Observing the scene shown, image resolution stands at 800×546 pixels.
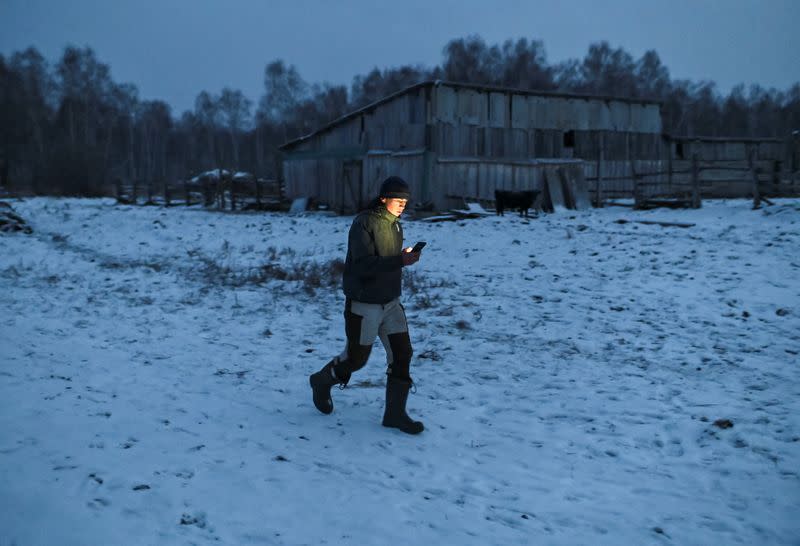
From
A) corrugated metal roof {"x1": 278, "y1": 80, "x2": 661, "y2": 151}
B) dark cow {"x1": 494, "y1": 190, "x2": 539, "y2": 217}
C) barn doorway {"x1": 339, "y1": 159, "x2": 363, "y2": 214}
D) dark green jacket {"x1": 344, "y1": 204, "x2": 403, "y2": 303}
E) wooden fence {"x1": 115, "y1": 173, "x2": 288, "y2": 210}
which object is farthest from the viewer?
wooden fence {"x1": 115, "y1": 173, "x2": 288, "y2": 210}

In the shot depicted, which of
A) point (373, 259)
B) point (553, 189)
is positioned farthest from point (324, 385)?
point (553, 189)

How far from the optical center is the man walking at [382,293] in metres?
4.13

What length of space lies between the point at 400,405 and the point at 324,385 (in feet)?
2.21

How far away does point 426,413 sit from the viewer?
4797mm

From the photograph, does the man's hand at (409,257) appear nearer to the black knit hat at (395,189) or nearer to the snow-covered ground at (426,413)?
the black knit hat at (395,189)

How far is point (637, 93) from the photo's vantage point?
67.0 meters

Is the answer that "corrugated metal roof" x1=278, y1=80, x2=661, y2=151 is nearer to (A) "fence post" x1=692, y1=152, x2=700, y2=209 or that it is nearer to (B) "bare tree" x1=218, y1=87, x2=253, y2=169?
(A) "fence post" x1=692, y1=152, x2=700, y2=209

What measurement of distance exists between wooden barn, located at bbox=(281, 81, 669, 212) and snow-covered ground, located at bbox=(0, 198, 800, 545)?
41.5ft

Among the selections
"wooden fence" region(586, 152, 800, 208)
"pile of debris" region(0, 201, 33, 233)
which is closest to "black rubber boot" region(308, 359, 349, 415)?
"pile of debris" region(0, 201, 33, 233)

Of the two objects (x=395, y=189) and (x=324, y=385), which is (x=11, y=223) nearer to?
(x=324, y=385)

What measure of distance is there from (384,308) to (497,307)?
15.1 ft

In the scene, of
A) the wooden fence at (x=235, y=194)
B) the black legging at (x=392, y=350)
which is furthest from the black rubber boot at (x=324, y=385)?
the wooden fence at (x=235, y=194)

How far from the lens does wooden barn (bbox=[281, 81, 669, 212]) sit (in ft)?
74.0

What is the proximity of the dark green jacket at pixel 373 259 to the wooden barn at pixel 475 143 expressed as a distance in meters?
18.1
